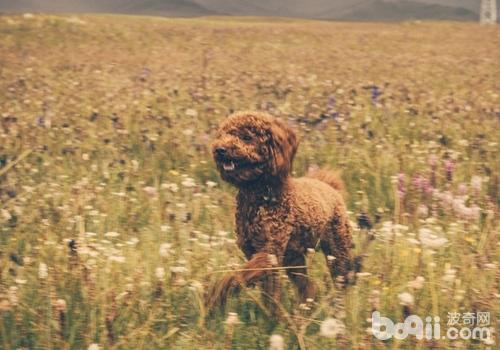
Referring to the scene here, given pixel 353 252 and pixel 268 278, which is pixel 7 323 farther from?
pixel 353 252

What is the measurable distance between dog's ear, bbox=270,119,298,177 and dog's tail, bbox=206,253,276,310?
1.66 feet

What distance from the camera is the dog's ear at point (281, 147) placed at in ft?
11.4

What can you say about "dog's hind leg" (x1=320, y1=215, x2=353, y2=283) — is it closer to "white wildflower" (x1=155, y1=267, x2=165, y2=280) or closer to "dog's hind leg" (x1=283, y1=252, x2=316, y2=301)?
"dog's hind leg" (x1=283, y1=252, x2=316, y2=301)

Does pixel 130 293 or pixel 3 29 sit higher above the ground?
pixel 3 29

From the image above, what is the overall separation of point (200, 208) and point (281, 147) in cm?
184

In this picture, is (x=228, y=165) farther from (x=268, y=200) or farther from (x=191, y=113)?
(x=191, y=113)

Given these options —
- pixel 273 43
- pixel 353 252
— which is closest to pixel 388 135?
pixel 353 252

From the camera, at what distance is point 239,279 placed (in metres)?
3.16

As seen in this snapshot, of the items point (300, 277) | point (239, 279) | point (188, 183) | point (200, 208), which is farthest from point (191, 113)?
point (239, 279)

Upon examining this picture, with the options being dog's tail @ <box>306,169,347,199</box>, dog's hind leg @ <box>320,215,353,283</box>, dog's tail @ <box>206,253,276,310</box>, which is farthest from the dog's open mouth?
dog's tail @ <box>306,169,347,199</box>

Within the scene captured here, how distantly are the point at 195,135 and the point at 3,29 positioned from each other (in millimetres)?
21283

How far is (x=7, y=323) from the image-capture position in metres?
3.08

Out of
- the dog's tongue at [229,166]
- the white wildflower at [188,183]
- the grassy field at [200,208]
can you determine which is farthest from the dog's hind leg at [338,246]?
the white wildflower at [188,183]

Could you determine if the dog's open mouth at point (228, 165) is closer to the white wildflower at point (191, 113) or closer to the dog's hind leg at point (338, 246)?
the dog's hind leg at point (338, 246)
